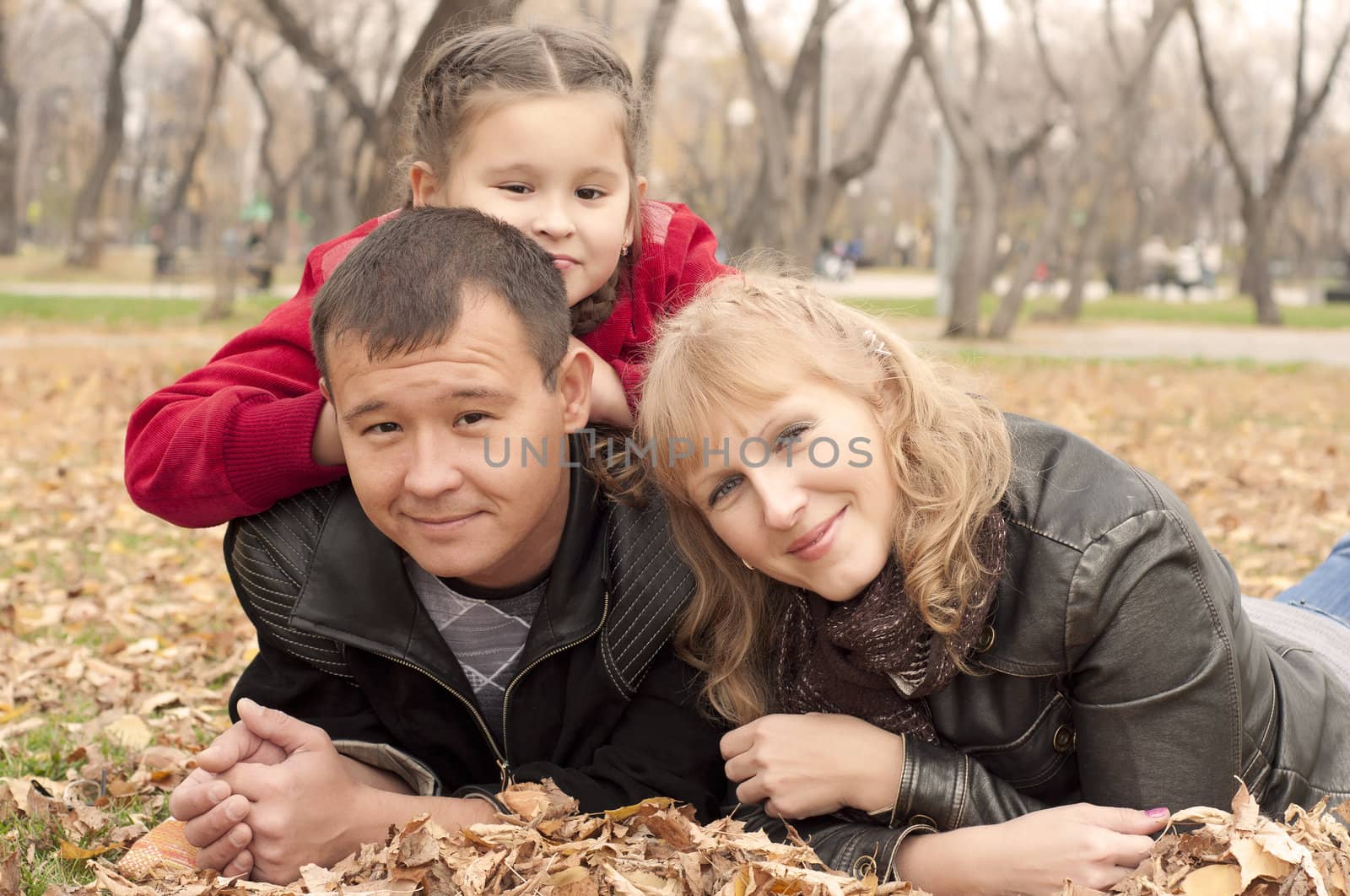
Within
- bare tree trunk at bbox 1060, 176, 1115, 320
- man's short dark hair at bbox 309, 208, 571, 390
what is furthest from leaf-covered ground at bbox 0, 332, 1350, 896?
bare tree trunk at bbox 1060, 176, 1115, 320

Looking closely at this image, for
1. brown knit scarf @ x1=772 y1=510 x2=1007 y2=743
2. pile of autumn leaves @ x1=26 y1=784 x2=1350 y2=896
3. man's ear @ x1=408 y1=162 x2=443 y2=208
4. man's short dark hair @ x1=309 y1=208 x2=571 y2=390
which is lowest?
pile of autumn leaves @ x1=26 y1=784 x2=1350 y2=896

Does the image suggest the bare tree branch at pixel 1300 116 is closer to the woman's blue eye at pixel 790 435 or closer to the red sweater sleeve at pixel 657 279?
the red sweater sleeve at pixel 657 279

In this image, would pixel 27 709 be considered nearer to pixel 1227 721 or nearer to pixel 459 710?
pixel 459 710

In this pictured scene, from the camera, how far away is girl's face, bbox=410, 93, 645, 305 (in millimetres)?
2838

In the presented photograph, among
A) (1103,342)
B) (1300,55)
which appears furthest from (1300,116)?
(1103,342)

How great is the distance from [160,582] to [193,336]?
437 inches

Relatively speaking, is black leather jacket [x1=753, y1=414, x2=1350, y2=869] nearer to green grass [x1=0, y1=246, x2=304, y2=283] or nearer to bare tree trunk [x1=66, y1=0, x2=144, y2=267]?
bare tree trunk [x1=66, y1=0, x2=144, y2=267]

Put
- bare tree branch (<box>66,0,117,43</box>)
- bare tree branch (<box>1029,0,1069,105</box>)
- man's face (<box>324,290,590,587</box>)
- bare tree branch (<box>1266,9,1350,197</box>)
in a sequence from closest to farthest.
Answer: man's face (<box>324,290,590,587</box>)
bare tree branch (<box>1029,0,1069,105</box>)
bare tree branch (<box>1266,9,1350,197</box>)
bare tree branch (<box>66,0,117,43</box>)

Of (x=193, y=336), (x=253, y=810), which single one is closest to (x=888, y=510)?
(x=253, y=810)

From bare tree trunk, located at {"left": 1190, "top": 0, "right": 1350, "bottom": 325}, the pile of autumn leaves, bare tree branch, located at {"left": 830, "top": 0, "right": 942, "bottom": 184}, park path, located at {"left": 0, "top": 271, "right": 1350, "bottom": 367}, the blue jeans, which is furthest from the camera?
bare tree trunk, located at {"left": 1190, "top": 0, "right": 1350, "bottom": 325}

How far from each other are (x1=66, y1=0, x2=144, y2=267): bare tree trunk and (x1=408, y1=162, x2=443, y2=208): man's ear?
19.0m

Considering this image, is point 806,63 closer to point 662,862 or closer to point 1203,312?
point 1203,312

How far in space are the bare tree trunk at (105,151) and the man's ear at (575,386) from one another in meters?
19.8

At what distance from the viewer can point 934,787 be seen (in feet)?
8.00
